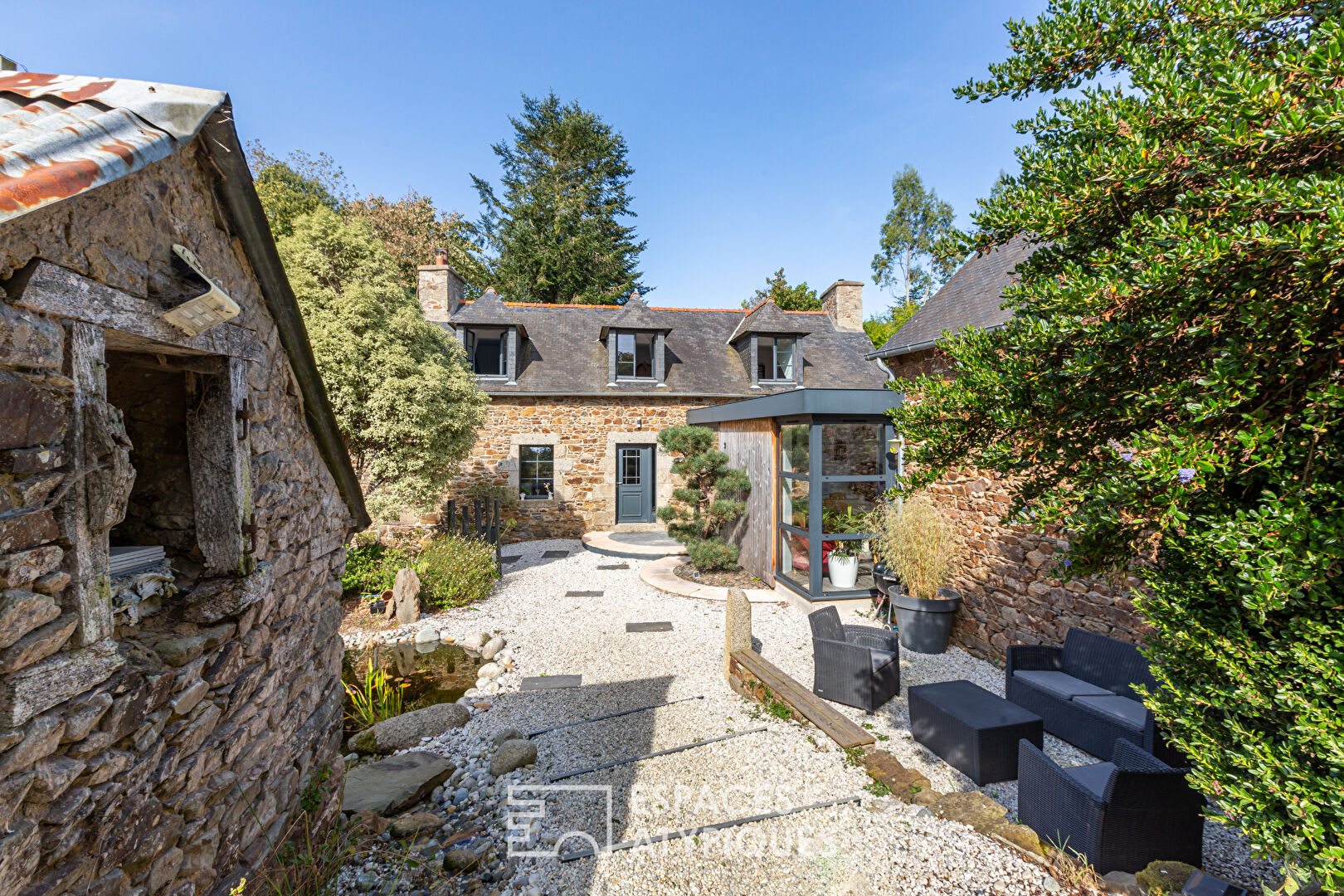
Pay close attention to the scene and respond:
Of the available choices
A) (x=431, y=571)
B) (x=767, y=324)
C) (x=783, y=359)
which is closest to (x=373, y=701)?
(x=431, y=571)

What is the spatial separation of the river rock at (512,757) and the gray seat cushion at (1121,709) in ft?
12.7

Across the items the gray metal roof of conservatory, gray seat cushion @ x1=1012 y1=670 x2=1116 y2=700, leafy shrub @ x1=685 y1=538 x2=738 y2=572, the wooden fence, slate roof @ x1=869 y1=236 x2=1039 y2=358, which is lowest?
gray seat cushion @ x1=1012 y1=670 x2=1116 y2=700

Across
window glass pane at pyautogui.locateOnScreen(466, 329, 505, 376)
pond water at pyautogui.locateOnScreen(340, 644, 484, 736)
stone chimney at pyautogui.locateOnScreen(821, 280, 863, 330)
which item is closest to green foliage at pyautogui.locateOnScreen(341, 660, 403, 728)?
pond water at pyautogui.locateOnScreen(340, 644, 484, 736)

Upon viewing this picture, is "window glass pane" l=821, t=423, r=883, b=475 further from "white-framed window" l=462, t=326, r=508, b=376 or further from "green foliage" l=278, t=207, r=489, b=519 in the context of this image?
"white-framed window" l=462, t=326, r=508, b=376

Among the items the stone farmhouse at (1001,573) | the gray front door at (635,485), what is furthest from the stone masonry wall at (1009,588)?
the gray front door at (635,485)

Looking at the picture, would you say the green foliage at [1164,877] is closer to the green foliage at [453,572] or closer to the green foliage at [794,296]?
the green foliage at [453,572]

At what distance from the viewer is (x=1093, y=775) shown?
3125 mm

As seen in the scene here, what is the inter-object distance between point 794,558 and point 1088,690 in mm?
4416

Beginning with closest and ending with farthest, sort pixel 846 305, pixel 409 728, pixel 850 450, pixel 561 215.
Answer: pixel 409 728
pixel 850 450
pixel 846 305
pixel 561 215

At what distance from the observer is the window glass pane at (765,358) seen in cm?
1359

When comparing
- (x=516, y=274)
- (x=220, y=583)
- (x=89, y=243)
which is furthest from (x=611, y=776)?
(x=516, y=274)

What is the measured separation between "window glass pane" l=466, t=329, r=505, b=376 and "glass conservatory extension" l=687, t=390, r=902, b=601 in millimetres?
6095

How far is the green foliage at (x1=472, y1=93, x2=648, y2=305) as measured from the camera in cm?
2188

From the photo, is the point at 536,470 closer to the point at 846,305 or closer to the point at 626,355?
the point at 626,355
